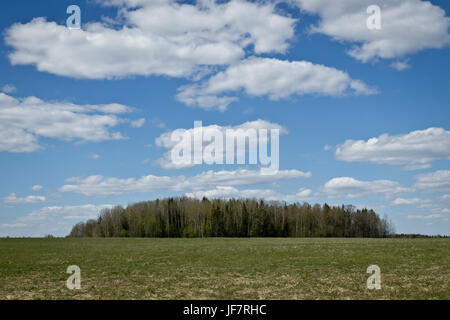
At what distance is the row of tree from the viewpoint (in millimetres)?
135500

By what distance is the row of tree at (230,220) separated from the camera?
136 metres

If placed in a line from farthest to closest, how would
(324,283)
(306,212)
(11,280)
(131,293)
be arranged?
1. (306,212)
2. (11,280)
3. (324,283)
4. (131,293)

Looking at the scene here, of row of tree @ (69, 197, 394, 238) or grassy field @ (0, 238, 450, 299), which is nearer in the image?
grassy field @ (0, 238, 450, 299)

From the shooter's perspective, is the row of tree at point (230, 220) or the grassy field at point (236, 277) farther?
the row of tree at point (230, 220)

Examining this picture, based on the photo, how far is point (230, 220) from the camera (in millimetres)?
138750

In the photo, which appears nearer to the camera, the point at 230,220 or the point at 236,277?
the point at 236,277

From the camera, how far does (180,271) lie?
29.6m
